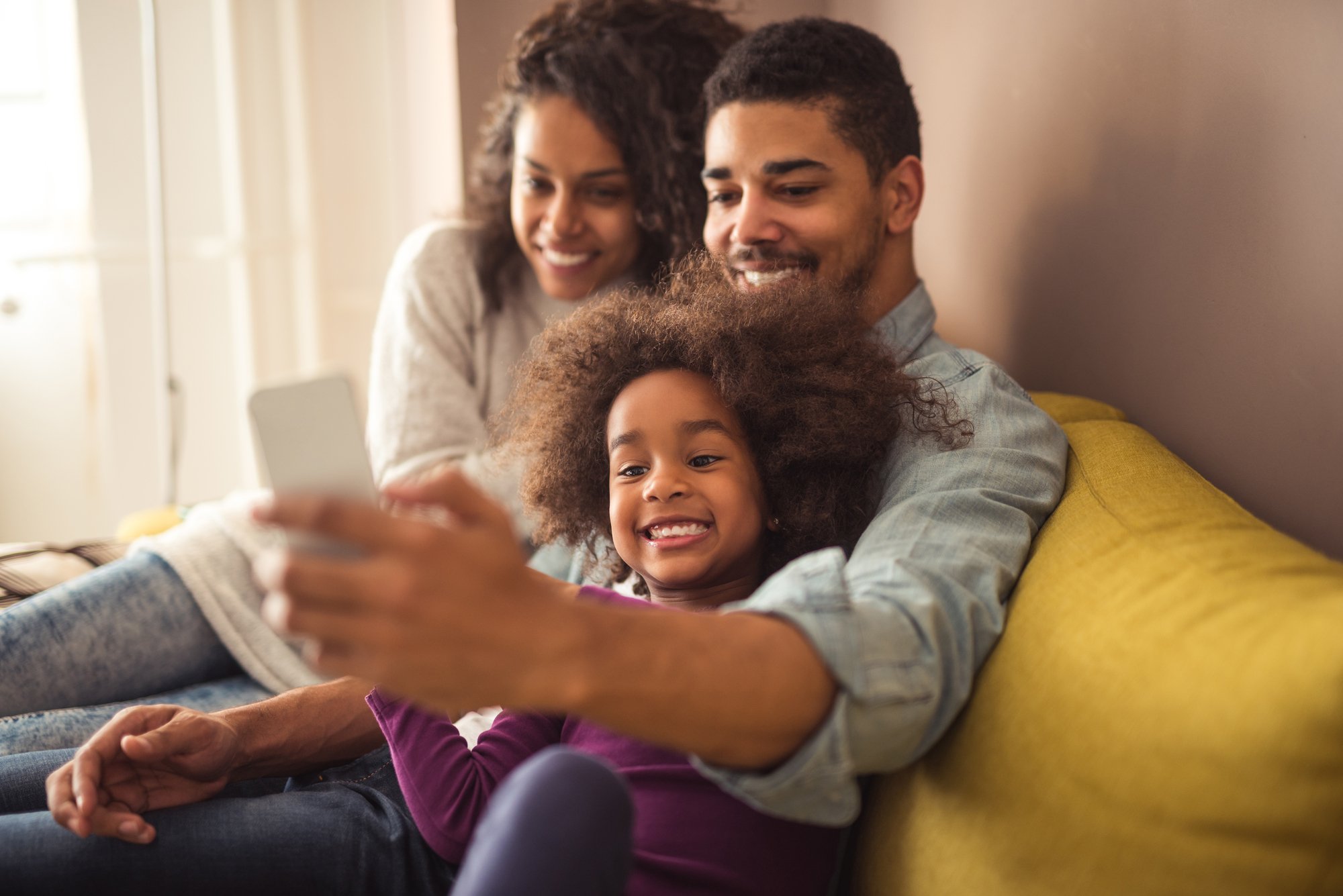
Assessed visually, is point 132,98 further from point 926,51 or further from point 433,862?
point 433,862

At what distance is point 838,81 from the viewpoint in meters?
1.49

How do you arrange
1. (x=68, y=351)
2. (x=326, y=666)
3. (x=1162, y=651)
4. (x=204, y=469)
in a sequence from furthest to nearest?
(x=204, y=469) < (x=68, y=351) < (x=1162, y=651) < (x=326, y=666)

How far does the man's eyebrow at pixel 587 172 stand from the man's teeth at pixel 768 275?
20.9 inches

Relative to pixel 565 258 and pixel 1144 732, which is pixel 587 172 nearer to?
pixel 565 258

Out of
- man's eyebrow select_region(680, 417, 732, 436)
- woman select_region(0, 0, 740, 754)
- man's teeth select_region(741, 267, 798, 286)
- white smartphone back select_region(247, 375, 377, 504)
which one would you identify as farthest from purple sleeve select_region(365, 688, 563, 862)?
man's teeth select_region(741, 267, 798, 286)

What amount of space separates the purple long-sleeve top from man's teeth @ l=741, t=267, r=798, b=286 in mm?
521

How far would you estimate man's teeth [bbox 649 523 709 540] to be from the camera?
1146 millimetres

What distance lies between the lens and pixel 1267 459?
1108 mm

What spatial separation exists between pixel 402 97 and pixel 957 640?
2883mm

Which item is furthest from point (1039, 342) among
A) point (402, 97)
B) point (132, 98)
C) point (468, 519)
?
point (132, 98)

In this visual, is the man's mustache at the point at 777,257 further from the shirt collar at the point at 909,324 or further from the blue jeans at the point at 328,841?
the blue jeans at the point at 328,841

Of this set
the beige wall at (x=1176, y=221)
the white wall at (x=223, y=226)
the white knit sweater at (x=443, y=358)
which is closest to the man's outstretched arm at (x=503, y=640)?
the beige wall at (x=1176, y=221)

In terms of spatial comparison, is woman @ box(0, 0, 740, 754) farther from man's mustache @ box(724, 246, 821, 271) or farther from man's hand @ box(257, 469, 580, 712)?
man's hand @ box(257, 469, 580, 712)

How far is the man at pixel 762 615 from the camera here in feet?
2.09
